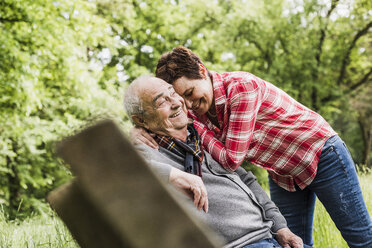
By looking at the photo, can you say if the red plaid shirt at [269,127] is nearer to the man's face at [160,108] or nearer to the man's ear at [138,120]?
the man's face at [160,108]

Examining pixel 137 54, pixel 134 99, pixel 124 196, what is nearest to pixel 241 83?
pixel 134 99

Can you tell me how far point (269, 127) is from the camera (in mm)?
2291

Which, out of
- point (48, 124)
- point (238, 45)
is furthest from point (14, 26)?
point (238, 45)

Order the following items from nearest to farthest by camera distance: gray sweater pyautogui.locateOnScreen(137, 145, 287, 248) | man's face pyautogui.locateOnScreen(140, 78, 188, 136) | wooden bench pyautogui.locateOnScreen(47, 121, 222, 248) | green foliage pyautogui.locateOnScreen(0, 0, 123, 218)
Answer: wooden bench pyautogui.locateOnScreen(47, 121, 222, 248) → gray sweater pyautogui.locateOnScreen(137, 145, 287, 248) → man's face pyautogui.locateOnScreen(140, 78, 188, 136) → green foliage pyautogui.locateOnScreen(0, 0, 123, 218)

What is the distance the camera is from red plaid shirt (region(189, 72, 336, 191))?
2146mm

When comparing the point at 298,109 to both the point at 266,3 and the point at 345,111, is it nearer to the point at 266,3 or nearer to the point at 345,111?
the point at 266,3

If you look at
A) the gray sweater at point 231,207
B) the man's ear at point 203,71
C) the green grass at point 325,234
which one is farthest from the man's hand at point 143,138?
the green grass at point 325,234

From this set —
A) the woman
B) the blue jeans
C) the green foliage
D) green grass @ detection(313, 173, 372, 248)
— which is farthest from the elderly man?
the green foliage

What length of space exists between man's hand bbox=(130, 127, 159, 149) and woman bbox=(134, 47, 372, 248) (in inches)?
14.6

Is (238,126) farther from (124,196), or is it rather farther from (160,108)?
(124,196)

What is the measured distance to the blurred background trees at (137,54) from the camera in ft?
25.2

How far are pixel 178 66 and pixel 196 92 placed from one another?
0.20 m

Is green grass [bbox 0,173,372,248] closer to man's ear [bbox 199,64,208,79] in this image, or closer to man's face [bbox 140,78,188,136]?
man's face [bbox 140,78,188,136]

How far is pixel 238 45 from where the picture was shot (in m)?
15.5
